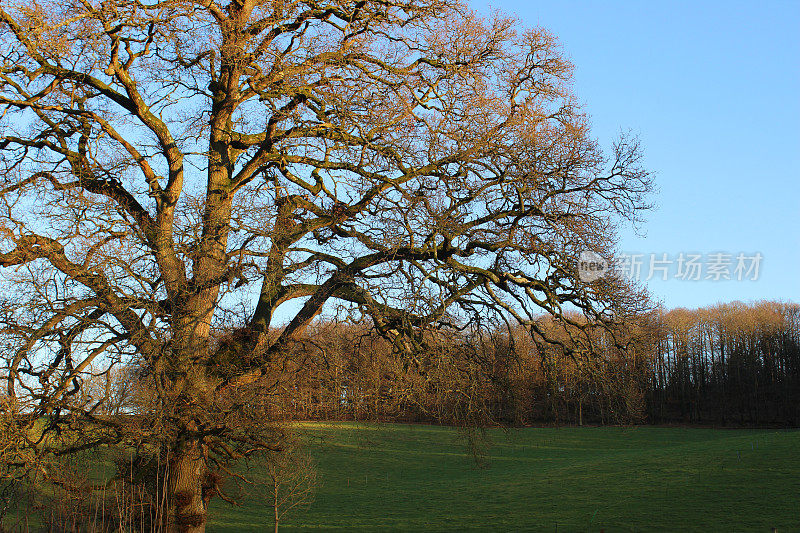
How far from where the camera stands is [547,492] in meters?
21.6

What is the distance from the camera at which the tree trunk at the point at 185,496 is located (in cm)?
1024

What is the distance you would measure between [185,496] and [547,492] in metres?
14.9

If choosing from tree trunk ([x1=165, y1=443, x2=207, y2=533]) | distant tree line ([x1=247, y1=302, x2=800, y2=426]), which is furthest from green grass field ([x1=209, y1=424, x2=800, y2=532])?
tree trunk ([x1=165, y1=443, x2=207, y2=533])

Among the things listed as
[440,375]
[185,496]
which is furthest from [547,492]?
[185,496]

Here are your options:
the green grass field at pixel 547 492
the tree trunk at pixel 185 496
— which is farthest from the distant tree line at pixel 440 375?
the tree trunk at pixel 185 496

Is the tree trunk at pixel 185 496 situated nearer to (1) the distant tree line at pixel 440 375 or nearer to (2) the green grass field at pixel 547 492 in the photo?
(1) the distant tree line at pixel 440 375

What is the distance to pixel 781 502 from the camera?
16.2 metres

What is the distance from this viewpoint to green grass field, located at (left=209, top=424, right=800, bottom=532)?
52.1 ft

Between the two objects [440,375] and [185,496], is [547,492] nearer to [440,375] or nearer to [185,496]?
[440,375]

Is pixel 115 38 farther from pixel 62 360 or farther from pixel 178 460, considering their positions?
pixel 178 460

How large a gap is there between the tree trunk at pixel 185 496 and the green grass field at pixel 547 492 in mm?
3151

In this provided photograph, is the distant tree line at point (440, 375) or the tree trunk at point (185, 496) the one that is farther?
the tree trunk at point (185, 496)

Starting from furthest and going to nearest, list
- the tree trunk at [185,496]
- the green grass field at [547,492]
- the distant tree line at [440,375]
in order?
1. the green grass field at [547,492]
2. the tree trunk at [185,496]
3. the distant tree line at [440,375]

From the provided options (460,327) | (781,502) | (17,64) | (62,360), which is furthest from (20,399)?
(781,502)
